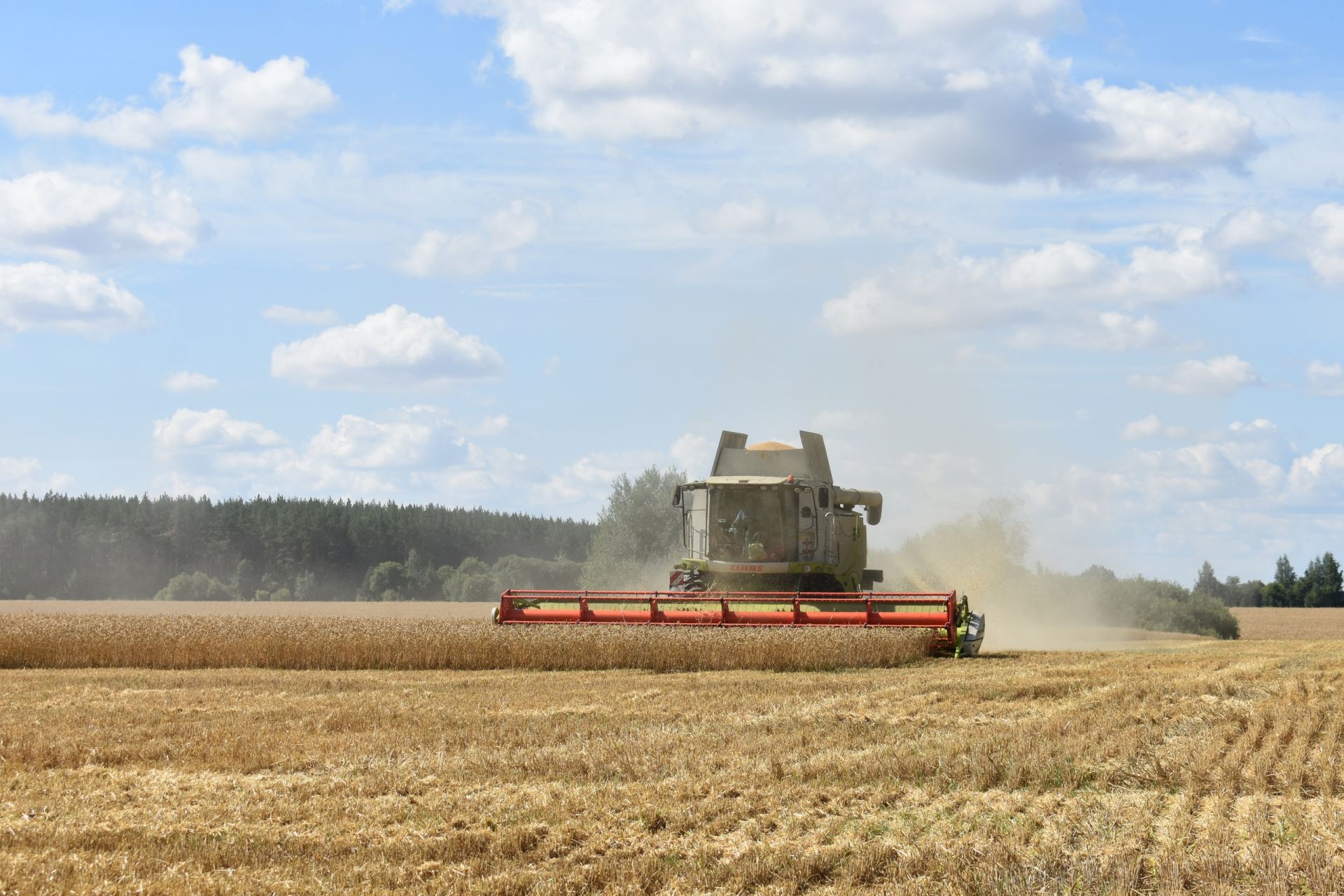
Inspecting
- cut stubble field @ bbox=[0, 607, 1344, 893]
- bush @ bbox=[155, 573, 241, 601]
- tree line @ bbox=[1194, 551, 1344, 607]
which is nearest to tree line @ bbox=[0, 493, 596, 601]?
bush @ bbox=[155, 573, 241, 601]

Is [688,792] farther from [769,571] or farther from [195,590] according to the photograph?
[195,590]

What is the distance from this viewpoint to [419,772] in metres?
8.20

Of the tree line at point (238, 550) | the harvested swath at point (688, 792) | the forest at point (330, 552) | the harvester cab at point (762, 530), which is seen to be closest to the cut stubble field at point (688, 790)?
the harvested swath at point (688, 792)

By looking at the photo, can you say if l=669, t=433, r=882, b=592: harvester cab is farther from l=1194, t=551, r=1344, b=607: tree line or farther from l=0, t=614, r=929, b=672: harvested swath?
l=1194, t=551, r=1344, b=607: tree line

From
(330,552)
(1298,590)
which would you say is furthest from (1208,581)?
(330,552)

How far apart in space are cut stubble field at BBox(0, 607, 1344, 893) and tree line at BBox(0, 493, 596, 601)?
201ft

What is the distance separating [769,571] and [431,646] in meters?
5.27

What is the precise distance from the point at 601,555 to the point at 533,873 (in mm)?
44020

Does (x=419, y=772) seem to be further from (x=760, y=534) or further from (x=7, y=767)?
(x=760, y=534)

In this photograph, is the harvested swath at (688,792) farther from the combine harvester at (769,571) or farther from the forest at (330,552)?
the forest at (330,552)

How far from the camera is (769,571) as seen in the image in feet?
62.7

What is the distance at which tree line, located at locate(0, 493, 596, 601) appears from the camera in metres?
80.5

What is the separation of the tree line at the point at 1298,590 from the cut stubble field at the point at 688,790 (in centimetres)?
6429

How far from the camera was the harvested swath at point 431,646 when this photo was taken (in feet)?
51.9
